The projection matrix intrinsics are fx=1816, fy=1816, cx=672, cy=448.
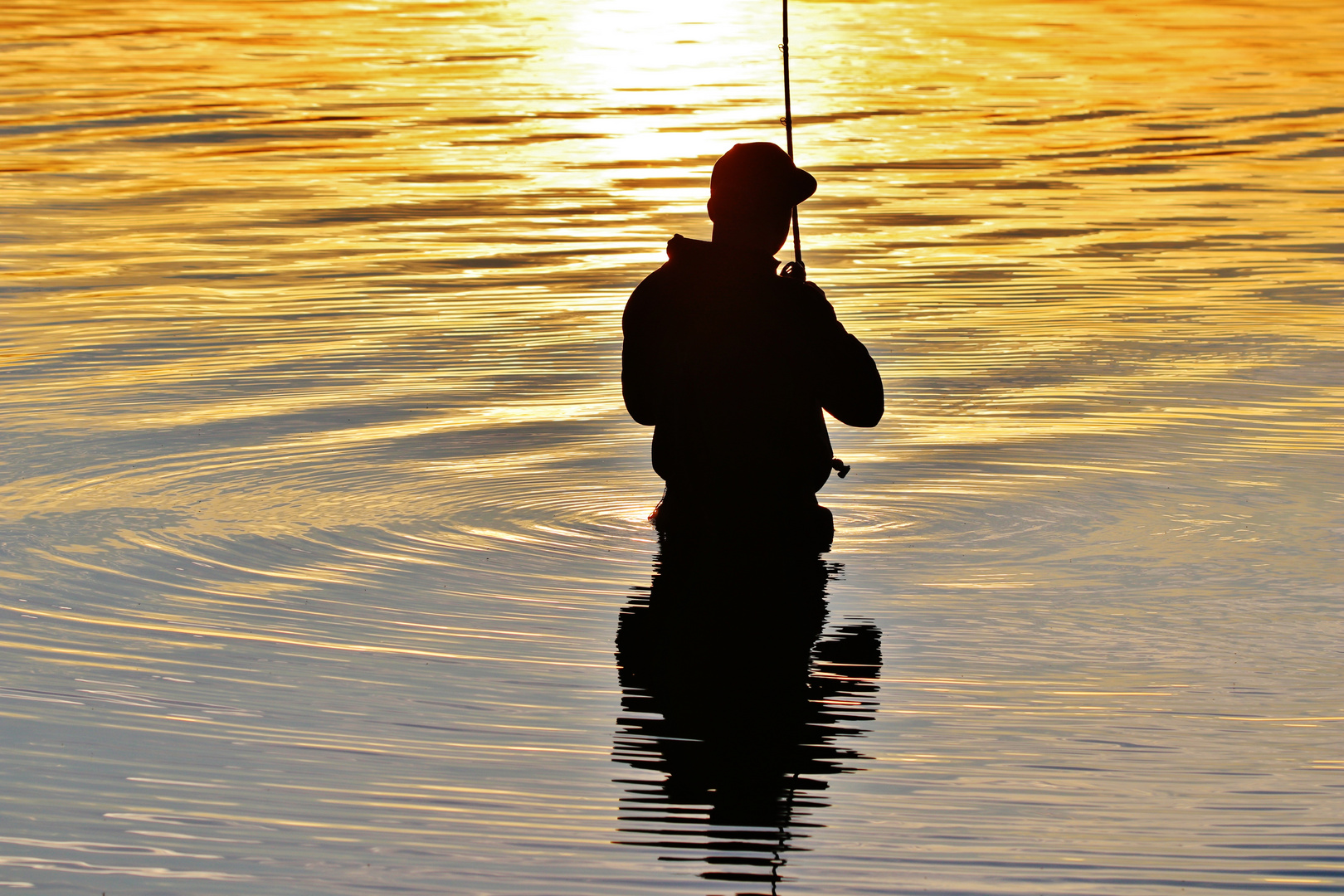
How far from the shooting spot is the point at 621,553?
6.30 meters

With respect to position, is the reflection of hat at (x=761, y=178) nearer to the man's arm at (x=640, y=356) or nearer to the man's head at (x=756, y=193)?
the man's head at (x=756, y=193)

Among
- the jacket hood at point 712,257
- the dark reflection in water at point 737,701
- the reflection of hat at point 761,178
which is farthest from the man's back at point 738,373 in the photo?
the dark reflection in water at point 737,701

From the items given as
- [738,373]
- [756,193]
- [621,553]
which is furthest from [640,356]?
[621,553]

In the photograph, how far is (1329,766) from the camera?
4523mm

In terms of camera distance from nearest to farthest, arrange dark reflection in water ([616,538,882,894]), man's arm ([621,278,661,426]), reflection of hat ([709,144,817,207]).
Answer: dark reflection in water ([616,538,882,894]) < reflection of hat ([709,144,817,207]) < man's arm ([621,278,661,426])

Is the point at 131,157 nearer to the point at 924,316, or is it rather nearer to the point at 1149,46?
the point at 924,316

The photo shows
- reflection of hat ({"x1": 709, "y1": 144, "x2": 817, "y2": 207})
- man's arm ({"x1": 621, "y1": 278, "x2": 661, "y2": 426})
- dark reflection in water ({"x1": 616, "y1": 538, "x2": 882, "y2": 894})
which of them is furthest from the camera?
man's arm ({"x1": 621, "y1": 278, "x2": 661, "y2": 426})

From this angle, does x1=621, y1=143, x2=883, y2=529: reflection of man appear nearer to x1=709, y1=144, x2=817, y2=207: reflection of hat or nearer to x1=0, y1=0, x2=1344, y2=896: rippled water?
x1=709, y1=144, x2=817, y2=207: reflection of hat

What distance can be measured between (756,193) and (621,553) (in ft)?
4.85

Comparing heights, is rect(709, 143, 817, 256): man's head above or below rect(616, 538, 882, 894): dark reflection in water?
above

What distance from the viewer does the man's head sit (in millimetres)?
5422

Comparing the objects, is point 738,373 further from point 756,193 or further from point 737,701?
point 737,701

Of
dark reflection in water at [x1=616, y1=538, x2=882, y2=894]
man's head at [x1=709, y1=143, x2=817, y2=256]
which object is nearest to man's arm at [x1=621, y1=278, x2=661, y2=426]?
man's head at [x1=709, y1=143, x2=817, y2=256]

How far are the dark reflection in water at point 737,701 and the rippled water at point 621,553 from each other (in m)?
0.02
